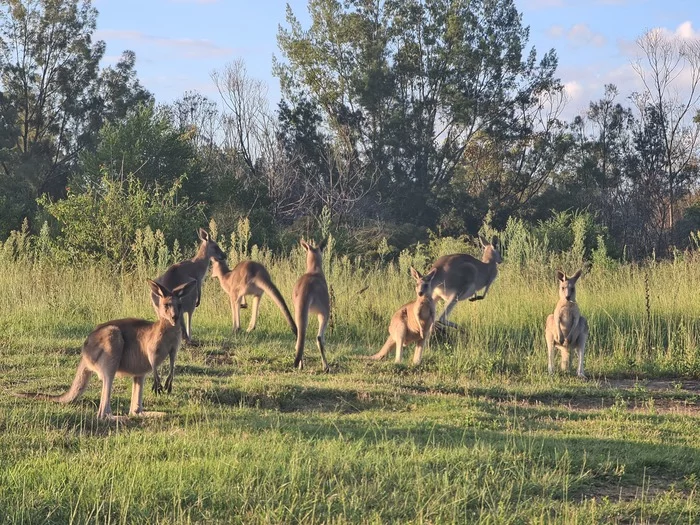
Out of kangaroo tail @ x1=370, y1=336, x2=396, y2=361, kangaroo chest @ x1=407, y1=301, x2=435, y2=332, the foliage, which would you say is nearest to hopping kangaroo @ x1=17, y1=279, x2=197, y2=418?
kangaroo chest @ x1=407, y1=301, x2=435, y2=332

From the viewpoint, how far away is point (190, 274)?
10953 mm

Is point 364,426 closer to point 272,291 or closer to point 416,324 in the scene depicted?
point 416,324

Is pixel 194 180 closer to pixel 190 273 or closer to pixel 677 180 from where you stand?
pixel 190 273

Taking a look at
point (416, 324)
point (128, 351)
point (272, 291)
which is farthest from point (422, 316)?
point (128, 351)

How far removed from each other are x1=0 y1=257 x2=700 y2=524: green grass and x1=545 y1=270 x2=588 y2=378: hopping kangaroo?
0.33m

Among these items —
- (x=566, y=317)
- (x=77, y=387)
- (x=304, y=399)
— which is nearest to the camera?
(x=77, y=387)

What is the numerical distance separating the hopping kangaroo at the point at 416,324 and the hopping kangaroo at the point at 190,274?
7.17 ft

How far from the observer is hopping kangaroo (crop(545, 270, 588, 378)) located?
9.30m

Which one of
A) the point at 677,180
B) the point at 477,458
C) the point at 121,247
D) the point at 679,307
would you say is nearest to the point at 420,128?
the point at 677,180

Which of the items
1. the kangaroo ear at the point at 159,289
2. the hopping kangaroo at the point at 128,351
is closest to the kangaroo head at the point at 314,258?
the kangaroo ear at the point at 159,289

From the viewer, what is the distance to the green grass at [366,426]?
15.3 ft

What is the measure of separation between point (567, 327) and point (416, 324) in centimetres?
156

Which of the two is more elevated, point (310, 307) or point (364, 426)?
point (310, 307)

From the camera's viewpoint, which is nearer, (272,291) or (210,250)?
(272,291)
